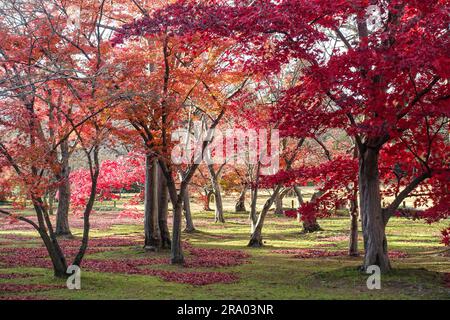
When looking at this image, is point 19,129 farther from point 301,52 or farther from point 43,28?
point 301,52

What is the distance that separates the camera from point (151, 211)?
20.6m

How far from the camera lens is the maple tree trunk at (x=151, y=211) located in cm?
2037

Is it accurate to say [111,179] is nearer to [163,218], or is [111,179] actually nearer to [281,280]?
[163,218]

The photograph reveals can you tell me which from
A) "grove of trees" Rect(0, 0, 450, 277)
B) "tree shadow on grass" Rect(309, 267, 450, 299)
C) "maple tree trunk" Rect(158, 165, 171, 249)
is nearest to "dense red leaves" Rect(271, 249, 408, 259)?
"grove of trees" Rect(0, 0, 450, 277)

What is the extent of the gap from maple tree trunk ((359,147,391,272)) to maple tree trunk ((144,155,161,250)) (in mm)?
9472

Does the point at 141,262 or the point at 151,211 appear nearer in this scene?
the point at 141,262

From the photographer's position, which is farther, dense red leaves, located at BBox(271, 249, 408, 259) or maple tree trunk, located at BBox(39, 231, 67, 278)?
dense red leaves, located at BBox(271, 249, 408, 259)

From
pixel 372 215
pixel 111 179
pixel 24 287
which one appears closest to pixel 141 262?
pixel 24 287

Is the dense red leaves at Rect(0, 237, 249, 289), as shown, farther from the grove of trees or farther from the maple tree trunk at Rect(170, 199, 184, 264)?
the grove of trees

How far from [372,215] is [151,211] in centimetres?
1022

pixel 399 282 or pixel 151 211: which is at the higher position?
pixel 151 211

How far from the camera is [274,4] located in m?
11.1

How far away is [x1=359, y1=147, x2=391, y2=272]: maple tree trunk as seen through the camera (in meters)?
12.4

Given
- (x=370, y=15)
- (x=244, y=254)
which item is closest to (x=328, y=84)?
(x=370, y=15)
